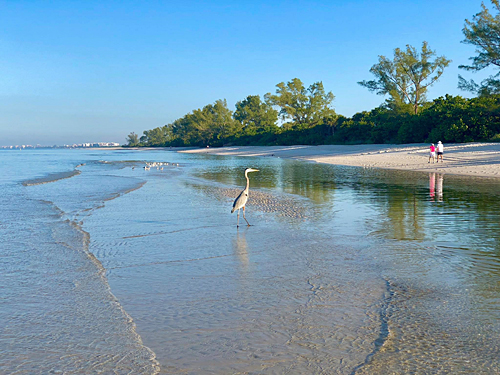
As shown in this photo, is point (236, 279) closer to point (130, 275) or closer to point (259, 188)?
point (130, 275)

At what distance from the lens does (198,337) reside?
434cm

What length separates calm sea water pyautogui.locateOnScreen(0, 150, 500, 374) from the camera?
3.94 m

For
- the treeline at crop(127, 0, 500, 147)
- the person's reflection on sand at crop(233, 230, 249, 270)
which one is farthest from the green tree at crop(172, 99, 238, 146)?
the person's reflection on sand at crop(233, 230, 249, 270)

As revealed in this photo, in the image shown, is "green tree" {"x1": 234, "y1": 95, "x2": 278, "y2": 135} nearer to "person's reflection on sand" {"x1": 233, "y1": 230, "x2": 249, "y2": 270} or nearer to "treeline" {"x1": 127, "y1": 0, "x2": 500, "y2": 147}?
"treeline" {"x1": 127, "y1": 0, "x2": 500, "y2": 147}

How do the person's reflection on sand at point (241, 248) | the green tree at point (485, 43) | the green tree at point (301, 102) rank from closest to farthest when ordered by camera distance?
the person's reflection on sand at point (241, 248), the green tree at point (485, 43), the green tree at point (301, 102)

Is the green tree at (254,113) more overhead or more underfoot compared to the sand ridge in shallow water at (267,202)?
more overhead

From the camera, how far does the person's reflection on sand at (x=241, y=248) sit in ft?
23.4

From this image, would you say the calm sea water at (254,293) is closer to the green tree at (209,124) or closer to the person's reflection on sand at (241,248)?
the person's reflection on sand at (241,248)

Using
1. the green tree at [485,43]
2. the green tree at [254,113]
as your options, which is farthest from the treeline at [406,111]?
the green tree at [254,113]

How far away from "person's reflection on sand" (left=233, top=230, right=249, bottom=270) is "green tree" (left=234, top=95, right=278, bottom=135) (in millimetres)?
115772

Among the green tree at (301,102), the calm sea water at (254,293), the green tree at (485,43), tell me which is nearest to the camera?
the calm sea water at (254,293)

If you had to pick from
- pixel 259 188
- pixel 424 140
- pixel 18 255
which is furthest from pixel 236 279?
pixel 424 140

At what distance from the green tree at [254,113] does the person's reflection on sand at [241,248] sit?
115772 millimetres

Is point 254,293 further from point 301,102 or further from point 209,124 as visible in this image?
point 209,124
